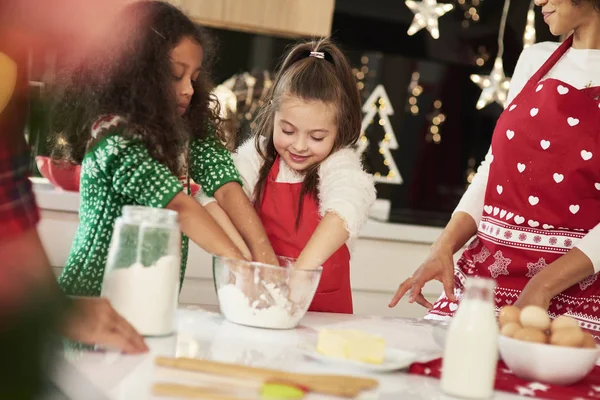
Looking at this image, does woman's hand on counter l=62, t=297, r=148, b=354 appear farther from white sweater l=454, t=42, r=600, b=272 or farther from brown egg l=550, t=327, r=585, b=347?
white sweater l=454, t=42, r=600, b=272

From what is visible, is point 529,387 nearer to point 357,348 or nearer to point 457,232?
point 357,348

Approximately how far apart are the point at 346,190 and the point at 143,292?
0.60 m

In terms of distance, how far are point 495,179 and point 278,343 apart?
70 centimetres

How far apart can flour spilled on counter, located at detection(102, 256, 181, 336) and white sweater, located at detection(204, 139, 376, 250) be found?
465 mm

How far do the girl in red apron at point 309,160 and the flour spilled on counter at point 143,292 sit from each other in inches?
21.1

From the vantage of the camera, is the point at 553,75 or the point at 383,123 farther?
the point at 383,123

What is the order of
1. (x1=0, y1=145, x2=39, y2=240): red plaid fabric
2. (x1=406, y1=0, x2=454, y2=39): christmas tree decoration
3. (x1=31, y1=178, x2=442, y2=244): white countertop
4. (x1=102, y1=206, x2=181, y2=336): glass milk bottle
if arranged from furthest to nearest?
(x1=406, y1=0, x2=454, y2=39): christmas tree decoration < (x1=31, y1=178, x2=442, y2=244): white countertop < (x1=102, y1=206, x2=181, y2=336): glass milk bottle < (x1=0, y1=145, x2=39, y2=240): red plaid fabric

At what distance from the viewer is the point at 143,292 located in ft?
3.07

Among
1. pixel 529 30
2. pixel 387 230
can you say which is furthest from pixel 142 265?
pixel 529 30

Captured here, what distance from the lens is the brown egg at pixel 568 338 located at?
0.91 meters

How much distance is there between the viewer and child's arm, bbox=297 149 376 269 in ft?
4.42

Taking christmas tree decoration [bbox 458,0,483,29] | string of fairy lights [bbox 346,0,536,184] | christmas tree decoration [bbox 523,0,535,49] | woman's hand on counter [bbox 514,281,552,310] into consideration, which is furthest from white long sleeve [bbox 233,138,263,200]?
christmas tree decoration [bbox 523,0,535,49]

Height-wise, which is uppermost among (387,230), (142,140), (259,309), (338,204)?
(142,140)

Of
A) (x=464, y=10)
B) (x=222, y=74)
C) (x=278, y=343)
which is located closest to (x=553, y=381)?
(x=278, y=343)
